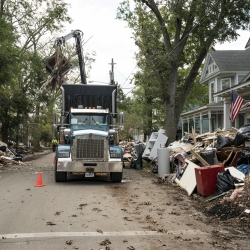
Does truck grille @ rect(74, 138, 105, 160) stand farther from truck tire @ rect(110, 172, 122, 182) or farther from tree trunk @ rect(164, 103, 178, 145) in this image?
tree trunk @ rect(164, 103, 178, 145)

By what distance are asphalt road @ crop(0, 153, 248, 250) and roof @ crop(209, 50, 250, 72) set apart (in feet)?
72.1

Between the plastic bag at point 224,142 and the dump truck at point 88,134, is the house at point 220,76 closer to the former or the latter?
the dump truck at point 88,134

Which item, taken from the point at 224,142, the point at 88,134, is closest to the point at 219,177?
the point at 224,142

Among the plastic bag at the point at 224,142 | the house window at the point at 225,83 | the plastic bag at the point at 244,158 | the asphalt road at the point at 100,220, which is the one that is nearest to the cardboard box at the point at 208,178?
the asphalt road at the point at 100,220

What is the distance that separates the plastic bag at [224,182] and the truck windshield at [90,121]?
6051mm

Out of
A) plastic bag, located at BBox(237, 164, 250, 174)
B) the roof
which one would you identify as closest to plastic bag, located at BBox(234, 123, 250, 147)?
plastic bag, located at BBox(237, 164, 250, 174)

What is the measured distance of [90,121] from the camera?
1589 cm

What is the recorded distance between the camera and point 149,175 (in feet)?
58.6

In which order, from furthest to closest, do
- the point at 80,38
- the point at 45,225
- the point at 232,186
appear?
the point at 80,38 < the point at 232,186 < the point at 45,225

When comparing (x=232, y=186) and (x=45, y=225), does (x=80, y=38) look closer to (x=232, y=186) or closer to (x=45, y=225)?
(x=232, y=186)

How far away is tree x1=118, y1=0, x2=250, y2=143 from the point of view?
69.1 ft

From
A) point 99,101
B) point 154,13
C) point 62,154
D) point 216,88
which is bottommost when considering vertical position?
point 62,154

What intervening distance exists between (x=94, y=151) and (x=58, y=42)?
9.24m

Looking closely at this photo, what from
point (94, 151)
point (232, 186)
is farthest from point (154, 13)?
point (232, 186)
